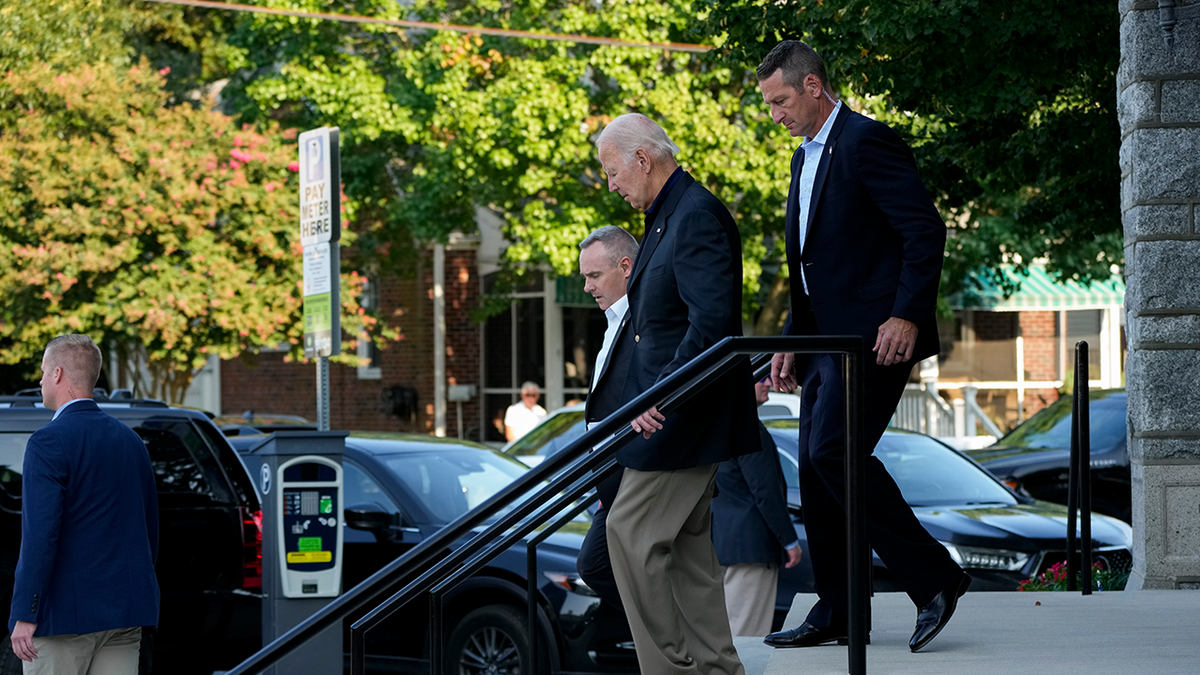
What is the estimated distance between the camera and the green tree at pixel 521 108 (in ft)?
58.6

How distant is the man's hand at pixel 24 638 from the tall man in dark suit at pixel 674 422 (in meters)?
2.64

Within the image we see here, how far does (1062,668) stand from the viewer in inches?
166

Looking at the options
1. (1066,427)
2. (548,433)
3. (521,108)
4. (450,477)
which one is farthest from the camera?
(521,108)

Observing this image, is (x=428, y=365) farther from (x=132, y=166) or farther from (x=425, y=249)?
(x=132, y=166)

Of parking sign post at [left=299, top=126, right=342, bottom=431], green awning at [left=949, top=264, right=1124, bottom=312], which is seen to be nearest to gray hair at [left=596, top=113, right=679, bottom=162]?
parking sign post at [left=299, top=126, right=342, bottom=431]

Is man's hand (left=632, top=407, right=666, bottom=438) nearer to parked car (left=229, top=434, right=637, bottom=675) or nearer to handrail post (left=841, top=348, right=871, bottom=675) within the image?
handrail post (left=841, top=348, right=871, bottom=675)

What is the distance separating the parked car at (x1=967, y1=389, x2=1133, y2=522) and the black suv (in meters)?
7.05

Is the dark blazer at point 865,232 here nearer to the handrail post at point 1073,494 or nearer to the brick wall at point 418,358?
the handrail post at point 1073,494

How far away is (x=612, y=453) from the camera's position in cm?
392

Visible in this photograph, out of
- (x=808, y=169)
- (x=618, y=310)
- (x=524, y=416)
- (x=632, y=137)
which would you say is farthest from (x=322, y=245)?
(x=524, y=416)

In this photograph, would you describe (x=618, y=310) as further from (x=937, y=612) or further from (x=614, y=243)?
(x=937, y=612)

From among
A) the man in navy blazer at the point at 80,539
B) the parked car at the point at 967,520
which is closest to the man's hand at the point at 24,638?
the man in navy blazer at the point at 80,539

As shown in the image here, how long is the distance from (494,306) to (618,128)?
18.1m

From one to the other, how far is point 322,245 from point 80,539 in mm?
3351
